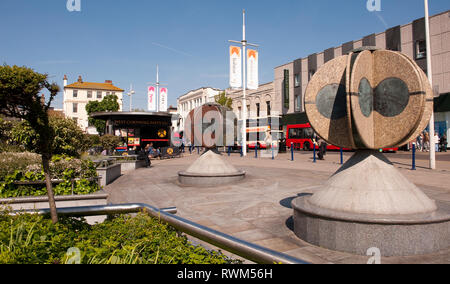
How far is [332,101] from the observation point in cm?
530

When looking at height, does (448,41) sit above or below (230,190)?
above

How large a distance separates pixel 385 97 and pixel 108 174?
1020 cm

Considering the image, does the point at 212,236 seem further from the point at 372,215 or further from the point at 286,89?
the point at 286,89

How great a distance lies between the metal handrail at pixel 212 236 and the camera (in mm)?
1786

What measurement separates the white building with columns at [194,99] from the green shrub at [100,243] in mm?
64807

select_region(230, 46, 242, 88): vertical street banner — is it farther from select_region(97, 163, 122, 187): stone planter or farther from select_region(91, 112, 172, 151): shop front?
select_region(97, 163, 122, 187): stone planter

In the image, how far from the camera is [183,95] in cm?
8662

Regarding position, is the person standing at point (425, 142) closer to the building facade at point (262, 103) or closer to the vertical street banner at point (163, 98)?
the building facade at point (262, 103)

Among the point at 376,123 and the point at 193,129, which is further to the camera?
the point at 193,129
